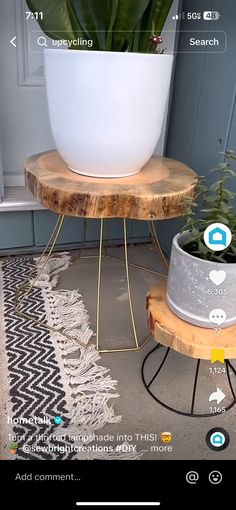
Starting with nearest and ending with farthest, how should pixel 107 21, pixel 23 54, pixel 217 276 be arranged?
pixel 217 276 → pixel 107 21 → pixel 23 54

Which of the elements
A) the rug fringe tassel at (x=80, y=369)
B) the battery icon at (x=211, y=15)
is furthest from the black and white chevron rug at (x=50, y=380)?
the battery icon at (x=211, y=15)

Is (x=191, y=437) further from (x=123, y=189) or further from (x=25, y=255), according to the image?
(x=25, y=255)

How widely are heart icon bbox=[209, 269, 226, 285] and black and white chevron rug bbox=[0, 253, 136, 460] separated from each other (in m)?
0.20

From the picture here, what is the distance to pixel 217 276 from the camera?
0.45 meters

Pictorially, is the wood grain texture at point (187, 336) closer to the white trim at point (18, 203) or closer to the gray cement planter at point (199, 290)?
the gray cement planter at point (199, 290)

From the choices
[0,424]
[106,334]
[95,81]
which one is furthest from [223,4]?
[0,424]

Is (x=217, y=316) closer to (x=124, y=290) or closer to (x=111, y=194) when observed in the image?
(x=111, y=194)

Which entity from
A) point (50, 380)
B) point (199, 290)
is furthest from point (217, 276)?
point (50, 380)

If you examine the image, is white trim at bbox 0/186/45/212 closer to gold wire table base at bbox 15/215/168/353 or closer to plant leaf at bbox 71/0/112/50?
gold wire table base at bbox 15/215/168/353

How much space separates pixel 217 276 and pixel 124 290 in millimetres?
367

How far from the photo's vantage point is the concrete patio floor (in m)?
0.38
